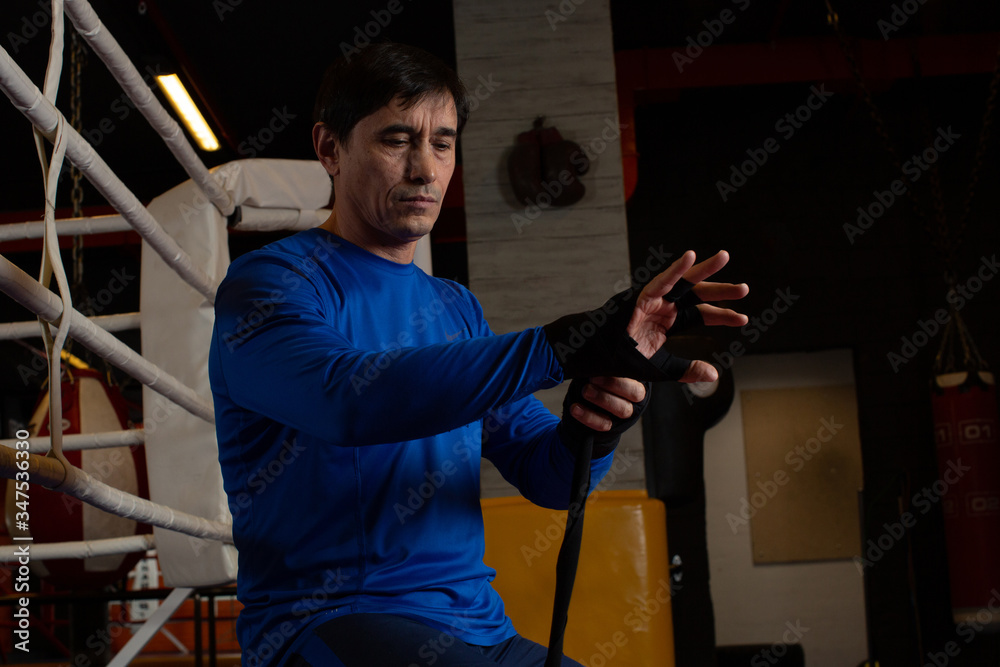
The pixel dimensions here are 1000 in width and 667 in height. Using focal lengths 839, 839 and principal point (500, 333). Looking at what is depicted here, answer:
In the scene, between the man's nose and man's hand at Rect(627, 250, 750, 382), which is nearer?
man's hand at Rect(627, 250, 750, 382)

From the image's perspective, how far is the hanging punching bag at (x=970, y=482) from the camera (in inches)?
174

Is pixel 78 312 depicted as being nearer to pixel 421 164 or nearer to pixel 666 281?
pixel 421 164

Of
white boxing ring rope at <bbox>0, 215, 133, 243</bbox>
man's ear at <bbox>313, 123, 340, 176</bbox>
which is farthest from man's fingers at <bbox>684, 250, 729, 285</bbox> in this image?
white boxing ring rope at <bbox>0, 215, 133, 243</bbox>

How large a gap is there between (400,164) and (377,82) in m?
0.11

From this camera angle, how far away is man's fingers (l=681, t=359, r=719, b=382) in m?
0.96

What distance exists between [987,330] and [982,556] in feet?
7.13

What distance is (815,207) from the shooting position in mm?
6184

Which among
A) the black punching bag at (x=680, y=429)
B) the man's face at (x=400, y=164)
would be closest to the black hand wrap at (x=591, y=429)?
the man's face at (x=400, y=164)

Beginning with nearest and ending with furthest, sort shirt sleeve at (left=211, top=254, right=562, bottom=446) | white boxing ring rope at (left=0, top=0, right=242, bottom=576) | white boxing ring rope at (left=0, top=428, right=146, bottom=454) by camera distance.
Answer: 1. shirt sleeve at (left=211, top=254, right=562, bottom=446)
2. white boxing ring rope at (left=0, top=0, right=242, bottom=576)
3. white boxing ring rope at (left=0, top=428, right=146, bottom=454)

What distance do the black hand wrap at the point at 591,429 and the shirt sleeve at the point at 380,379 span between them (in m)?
0.18

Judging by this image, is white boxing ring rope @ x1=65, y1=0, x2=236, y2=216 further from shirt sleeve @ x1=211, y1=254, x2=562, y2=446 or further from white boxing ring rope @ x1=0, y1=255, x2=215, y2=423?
shirt sleeve @ x1=211, y1=254, x2=562, y2=446

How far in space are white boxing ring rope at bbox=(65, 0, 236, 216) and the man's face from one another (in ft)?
1.23

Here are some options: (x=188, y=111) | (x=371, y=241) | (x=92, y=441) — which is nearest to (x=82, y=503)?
(x=92, y=441)

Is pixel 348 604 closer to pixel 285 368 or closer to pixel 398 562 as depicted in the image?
pixel 398 562
